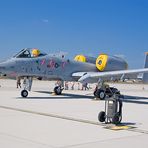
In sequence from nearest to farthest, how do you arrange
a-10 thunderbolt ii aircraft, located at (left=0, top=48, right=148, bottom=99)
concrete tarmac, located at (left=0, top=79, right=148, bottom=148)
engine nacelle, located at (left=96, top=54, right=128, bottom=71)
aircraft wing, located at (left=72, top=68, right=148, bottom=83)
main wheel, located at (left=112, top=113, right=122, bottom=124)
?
concrete tarmac, located at (left=0, top=79, right=148, bottom=148), main wheel, located at (left=112, top=113, right=122, bottom=124), a-10 thunderbolt ii aircraft, located at (left=0, top=48, right=148, bottom=99), aircraft wing, located at (left=72, top=68, right=148, bottom=83), engine nacelle, located at (left=96, top=54, right=128, bottom=71)

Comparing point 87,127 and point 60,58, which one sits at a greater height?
point 60,58

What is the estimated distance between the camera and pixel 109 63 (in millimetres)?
24750

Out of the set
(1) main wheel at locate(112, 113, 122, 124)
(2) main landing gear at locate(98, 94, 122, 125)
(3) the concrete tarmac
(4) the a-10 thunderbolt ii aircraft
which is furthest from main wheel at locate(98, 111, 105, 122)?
(4) the a-10 thunderbolt ii aircraft

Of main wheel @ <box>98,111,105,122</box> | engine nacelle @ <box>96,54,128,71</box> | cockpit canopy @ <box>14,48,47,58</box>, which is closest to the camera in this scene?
main wheel @ <box>98,111,105,122</box>

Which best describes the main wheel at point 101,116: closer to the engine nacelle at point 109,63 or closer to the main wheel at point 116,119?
the main wheel at point 116,119

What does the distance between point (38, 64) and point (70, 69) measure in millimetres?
2699

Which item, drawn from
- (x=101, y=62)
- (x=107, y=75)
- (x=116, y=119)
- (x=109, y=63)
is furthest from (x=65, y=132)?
(x=101, y=62)

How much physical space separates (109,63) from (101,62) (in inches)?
26.7

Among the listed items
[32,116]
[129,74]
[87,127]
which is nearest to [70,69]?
[129,74]

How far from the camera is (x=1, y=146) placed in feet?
24.3

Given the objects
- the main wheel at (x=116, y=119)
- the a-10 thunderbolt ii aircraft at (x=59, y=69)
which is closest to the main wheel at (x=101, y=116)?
the main wheel at (x=116, y=119)

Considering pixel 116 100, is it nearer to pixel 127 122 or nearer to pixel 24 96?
pixel 127 122

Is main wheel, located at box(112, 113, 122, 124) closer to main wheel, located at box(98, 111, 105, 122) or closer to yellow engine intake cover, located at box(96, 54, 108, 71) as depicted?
main wheel, located at box(98, 111, 105, 122)

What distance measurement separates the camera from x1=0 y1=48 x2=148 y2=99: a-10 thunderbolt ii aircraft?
2138cm
